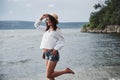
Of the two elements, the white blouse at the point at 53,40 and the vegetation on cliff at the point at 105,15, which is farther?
the vegetation on cliff at the point at 105,15

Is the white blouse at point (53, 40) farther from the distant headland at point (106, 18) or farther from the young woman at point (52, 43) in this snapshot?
the distant headland at point (106, 18)

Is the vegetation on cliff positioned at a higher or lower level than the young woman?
lower

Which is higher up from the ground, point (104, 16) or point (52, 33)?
point (52, 33)

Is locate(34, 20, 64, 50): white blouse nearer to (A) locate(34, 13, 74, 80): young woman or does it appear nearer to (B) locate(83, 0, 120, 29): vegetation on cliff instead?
(A) locate(34, 13, 74, 80): young woman

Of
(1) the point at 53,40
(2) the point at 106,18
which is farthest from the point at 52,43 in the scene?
(2) the point at 106,18

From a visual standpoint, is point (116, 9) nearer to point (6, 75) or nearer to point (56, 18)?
point (6, 75)

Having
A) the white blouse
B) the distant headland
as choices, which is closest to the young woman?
the white blouse

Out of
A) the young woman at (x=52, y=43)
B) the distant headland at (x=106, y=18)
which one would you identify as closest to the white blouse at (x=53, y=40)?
the young woman at (x=52, y=43)

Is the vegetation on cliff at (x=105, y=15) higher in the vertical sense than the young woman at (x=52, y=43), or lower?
lower

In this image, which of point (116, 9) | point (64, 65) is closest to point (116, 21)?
point (116, 9)

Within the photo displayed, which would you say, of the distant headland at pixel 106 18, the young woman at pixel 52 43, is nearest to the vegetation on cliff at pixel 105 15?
the distant headland at pixel 106 18

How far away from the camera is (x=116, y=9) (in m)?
117

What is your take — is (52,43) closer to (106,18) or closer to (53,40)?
(53,40)

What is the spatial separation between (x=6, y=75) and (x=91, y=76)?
213 inches
